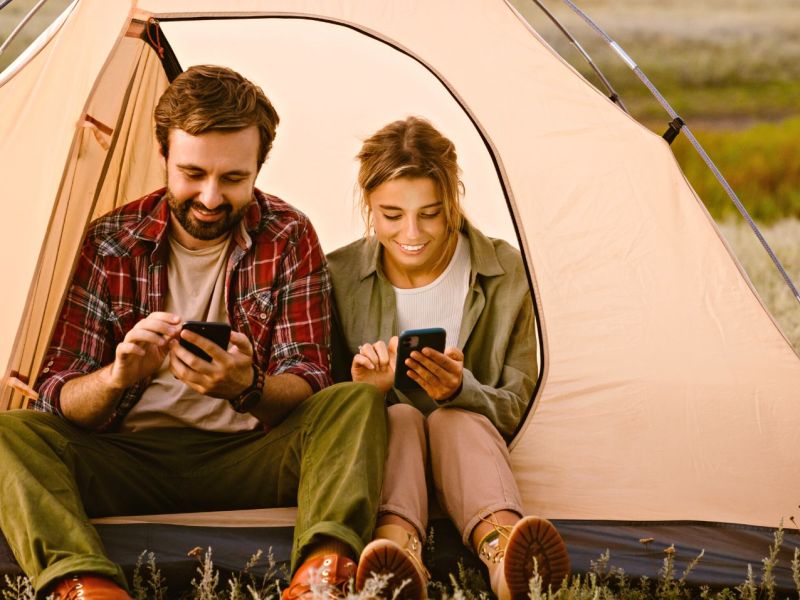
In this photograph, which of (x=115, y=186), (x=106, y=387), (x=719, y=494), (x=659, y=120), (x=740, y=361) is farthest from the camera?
(x=659, y=120)

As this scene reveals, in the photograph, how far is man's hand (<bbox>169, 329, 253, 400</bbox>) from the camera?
2.24 metres

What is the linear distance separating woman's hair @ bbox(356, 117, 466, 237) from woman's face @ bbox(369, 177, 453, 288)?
16mm

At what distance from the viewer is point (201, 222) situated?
101 inches

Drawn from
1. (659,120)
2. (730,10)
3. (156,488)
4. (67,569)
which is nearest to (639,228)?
(156,488)

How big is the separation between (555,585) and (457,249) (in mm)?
1024

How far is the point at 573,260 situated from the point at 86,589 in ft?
4.55

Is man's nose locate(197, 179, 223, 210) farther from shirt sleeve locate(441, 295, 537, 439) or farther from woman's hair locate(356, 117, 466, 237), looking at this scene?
shirt sleeve locate(441, 295, 537, 439)

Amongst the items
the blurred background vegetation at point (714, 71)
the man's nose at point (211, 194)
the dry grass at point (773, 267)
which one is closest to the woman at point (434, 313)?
the man's nose at point (211, 194)

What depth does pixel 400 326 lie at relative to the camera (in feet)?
9.43

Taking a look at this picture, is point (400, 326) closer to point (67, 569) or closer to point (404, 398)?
point (404, 398)

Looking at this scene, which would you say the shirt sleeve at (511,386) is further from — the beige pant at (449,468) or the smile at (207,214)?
the smile at (207,214)

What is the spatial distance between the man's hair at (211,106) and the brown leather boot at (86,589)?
96cm

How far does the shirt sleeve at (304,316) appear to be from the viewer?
2.55m

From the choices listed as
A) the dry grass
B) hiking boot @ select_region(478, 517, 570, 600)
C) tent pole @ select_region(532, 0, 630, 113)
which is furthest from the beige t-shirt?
the dry grass
